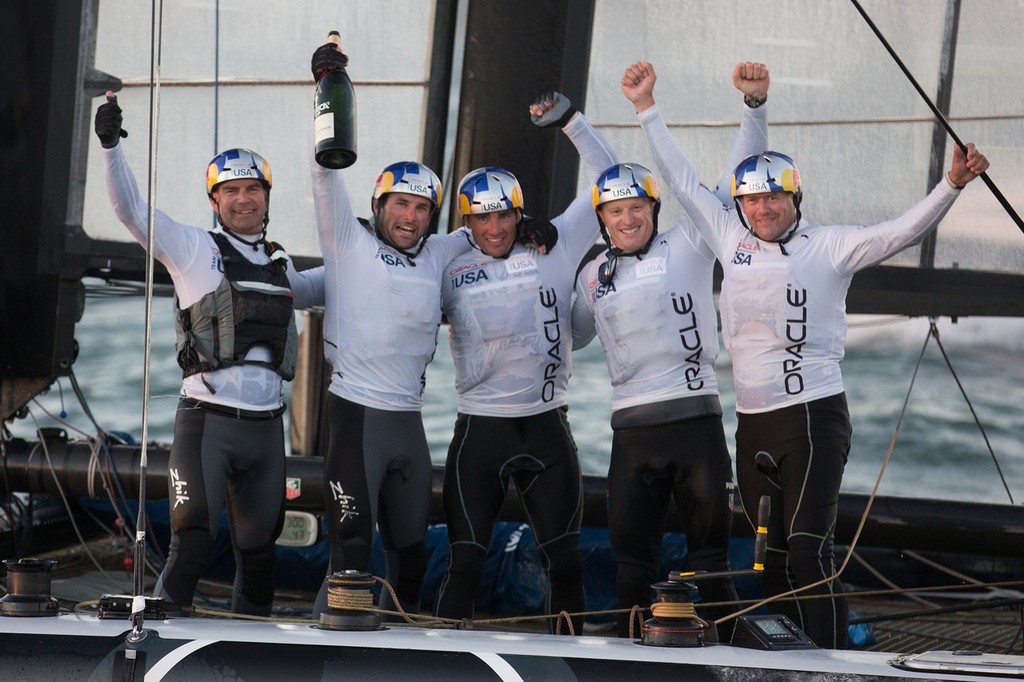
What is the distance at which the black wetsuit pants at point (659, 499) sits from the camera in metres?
4.10

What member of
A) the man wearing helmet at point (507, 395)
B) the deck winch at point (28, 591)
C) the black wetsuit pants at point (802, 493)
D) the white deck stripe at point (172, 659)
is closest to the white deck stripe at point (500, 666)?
the white deck stripe at point (172, 659)

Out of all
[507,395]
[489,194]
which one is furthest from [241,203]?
[507,395]

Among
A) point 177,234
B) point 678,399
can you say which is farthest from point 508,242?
point 177,234

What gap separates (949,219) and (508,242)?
7.02 ft

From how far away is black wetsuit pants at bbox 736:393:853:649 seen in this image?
3.80 metres

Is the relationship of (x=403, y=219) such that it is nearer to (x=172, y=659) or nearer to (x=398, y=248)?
(x=398, y=248)

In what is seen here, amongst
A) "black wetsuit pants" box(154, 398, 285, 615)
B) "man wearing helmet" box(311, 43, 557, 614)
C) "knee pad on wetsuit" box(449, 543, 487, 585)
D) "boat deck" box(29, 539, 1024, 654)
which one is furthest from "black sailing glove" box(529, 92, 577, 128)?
"boat deck" box(29, 539, 1024, 654)

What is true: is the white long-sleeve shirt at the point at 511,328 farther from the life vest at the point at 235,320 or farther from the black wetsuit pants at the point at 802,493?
the black wetsuit pants at the point at 802,493

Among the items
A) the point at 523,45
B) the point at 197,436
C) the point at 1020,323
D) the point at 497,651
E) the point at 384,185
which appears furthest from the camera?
the point at 1020,323

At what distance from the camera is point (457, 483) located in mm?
4281

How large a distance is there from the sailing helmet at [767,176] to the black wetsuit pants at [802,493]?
662mm

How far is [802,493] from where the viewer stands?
392 cm

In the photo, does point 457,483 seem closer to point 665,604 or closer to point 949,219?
point 665,604

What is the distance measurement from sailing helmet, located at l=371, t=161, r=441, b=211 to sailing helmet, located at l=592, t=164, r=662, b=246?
21.2 inches
